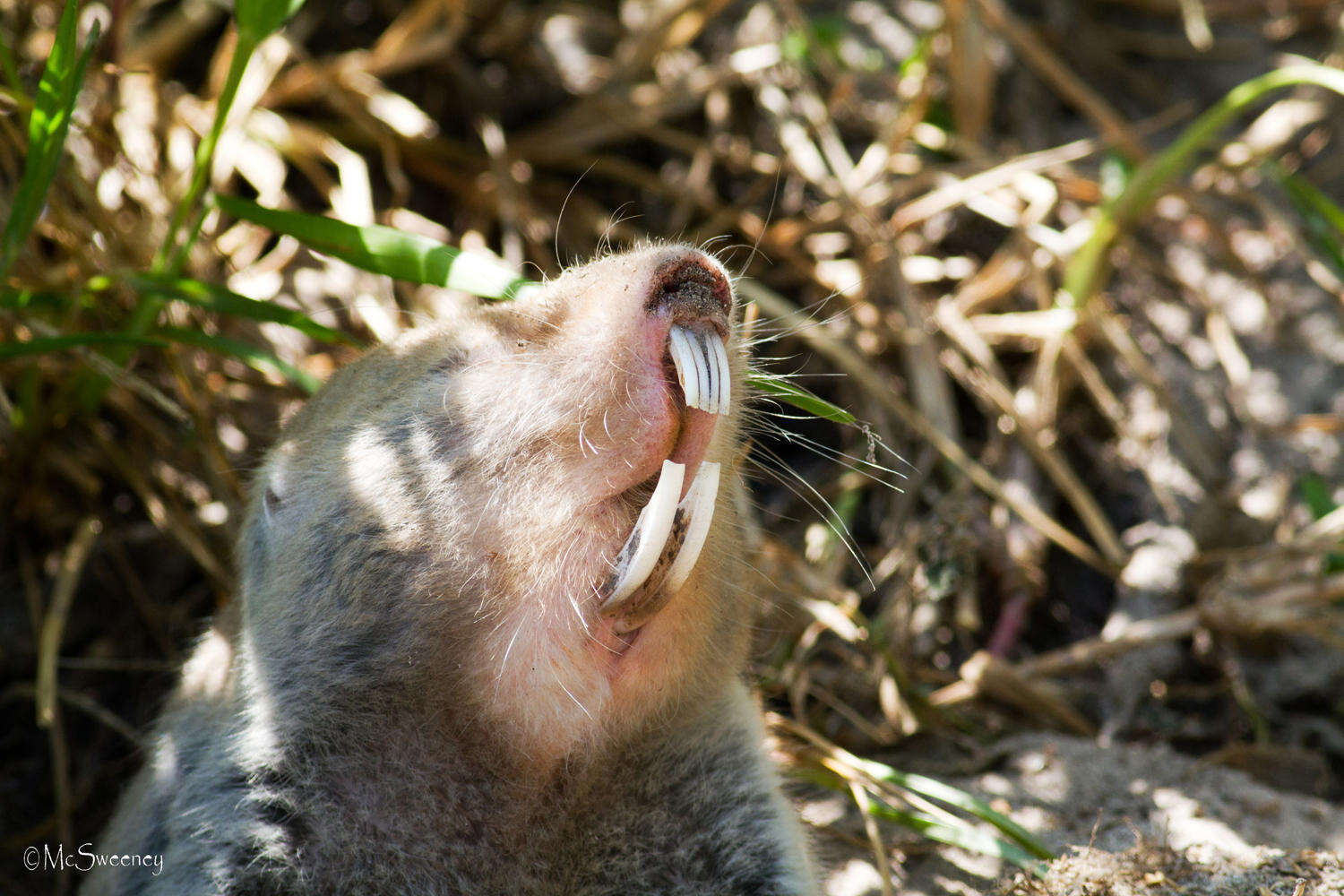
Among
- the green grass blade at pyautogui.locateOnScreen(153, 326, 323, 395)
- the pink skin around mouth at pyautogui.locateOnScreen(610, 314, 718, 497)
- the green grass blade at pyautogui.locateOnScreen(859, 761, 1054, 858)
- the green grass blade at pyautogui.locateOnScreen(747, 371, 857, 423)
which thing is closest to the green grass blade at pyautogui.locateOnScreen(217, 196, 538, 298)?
the green grass blade at pyautogui.locateOnScreen(153, 326, 323, 395)

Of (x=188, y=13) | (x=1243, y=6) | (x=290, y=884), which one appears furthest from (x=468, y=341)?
(x=1243, y=6)

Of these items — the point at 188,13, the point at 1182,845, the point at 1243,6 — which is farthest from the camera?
the point at 1243,6

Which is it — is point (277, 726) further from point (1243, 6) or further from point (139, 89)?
point (1243, 6)

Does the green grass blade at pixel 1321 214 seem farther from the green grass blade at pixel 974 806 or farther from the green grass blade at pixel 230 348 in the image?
the green grass blade at pixel 230 348

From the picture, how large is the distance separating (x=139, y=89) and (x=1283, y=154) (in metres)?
3.72

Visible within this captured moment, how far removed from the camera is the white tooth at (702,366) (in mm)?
1566

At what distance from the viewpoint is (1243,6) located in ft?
13.7

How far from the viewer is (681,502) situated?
5.39ft

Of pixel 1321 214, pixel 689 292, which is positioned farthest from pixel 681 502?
pixel 1321 214

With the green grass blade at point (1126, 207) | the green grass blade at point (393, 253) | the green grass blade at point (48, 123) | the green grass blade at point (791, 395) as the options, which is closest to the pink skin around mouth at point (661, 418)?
the green grass blade at point (791, 395)

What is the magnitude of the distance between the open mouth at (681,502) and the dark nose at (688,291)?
26mm

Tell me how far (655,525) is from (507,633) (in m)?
0.31

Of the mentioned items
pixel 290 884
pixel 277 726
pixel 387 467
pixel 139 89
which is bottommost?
pixel 290 884

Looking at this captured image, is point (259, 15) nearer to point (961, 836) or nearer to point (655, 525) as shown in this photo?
point (655, 525)
